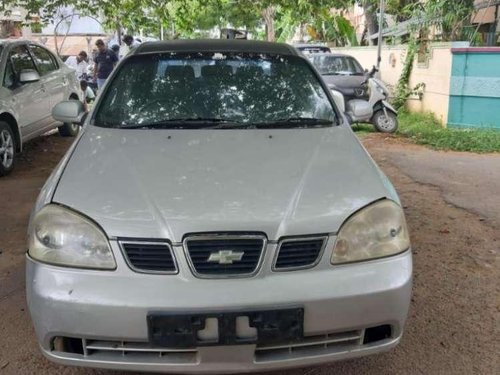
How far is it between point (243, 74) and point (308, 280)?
1.92 metres

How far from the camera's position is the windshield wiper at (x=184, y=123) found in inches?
123

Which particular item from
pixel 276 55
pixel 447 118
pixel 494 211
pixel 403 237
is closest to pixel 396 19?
pixel 447 118

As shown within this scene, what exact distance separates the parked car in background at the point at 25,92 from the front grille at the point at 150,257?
4940 mm

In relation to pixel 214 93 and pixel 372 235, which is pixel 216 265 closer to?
pixel 372 235

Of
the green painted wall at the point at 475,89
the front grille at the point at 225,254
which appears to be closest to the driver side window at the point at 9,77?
the front grille at the point at 225,254

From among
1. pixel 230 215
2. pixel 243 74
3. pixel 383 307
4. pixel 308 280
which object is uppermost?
pixel 243 74

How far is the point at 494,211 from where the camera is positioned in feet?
16.6

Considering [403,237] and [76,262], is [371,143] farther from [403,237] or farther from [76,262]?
[76,262]

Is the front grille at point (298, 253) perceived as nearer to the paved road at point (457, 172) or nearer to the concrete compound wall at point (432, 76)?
the paved road at point (457, 172)

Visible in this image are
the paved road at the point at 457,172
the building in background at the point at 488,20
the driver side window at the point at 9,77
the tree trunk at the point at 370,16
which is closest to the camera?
the paved road at the point at 457,172

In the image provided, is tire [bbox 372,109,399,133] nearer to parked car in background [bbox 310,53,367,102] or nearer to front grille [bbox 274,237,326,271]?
parked car in background [bbox 310,53,367,102]

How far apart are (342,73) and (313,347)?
9907mm

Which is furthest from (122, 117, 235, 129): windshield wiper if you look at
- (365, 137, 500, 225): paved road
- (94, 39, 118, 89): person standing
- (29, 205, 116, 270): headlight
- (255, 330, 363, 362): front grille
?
(94, 39, 118, 89): person standing

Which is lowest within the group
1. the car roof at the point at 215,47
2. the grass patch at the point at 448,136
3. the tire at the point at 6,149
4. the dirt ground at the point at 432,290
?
the grass patch at the point at 448,136
